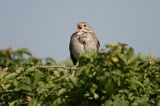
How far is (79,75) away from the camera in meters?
5.22

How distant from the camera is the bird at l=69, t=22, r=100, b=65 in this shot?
1073 cm

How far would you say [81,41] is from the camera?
10.9 metres

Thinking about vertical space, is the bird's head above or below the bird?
above

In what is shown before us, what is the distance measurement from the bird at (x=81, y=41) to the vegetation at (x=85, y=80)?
184 inches

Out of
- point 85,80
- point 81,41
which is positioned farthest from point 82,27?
point 85,80

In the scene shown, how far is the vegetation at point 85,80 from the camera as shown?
16.6 ft

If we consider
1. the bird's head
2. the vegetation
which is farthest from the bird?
the vegetation

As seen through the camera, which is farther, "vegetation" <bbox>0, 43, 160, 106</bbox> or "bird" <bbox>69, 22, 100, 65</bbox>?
"bird" <bbox>69, 22, 100, 65</bbox>

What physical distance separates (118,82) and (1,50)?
962 mm

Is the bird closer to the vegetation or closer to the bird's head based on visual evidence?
the bird's head

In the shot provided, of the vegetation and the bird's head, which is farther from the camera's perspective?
the bird's head

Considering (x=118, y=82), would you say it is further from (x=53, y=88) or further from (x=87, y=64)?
(x=53, y=88)

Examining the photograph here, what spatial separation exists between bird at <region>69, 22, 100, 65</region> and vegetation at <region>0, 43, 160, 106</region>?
469 cm

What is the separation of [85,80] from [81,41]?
568cm
